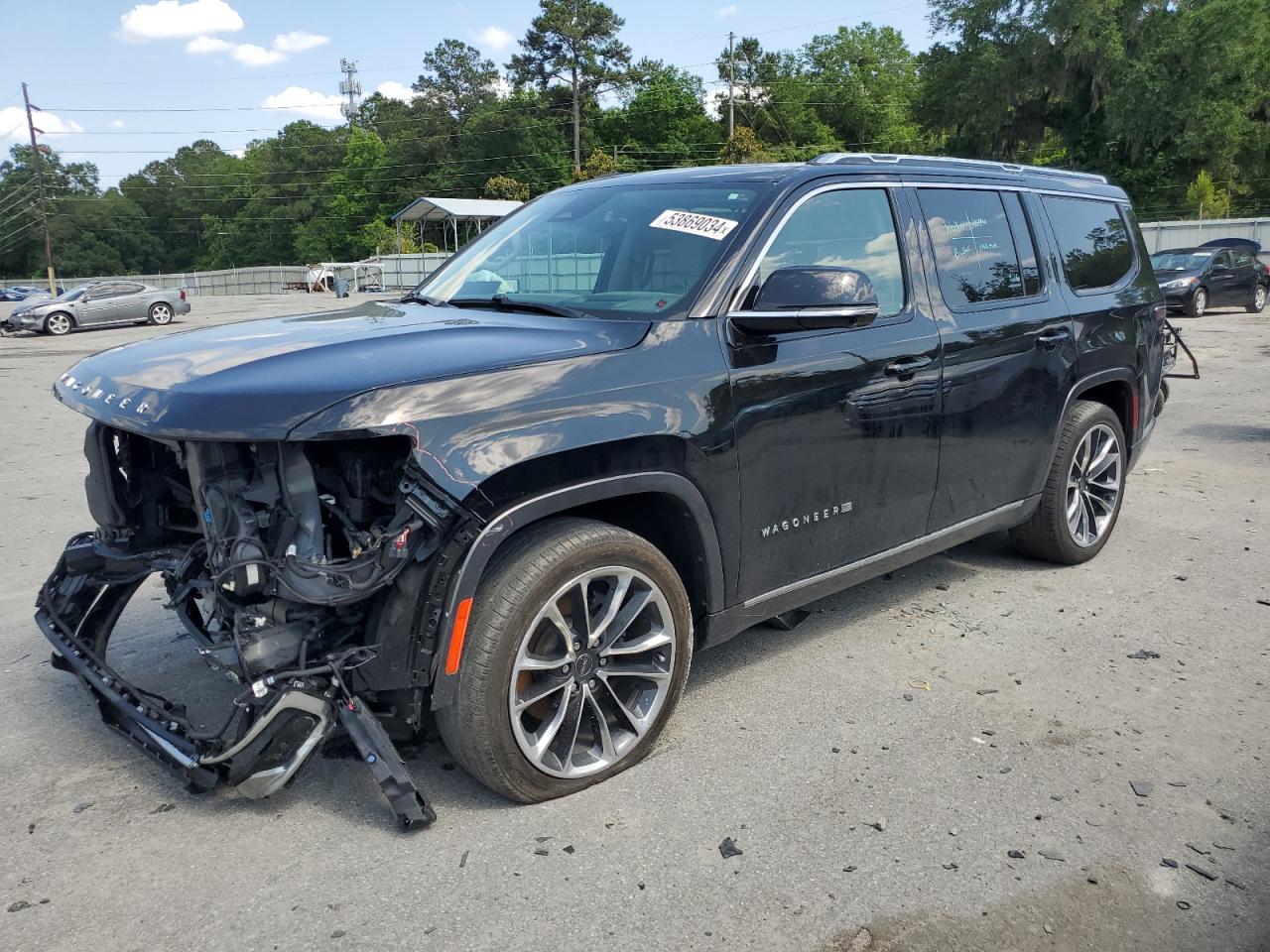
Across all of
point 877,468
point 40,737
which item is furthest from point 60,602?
point 877,468

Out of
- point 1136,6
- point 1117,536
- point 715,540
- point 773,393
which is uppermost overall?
point 1136,6

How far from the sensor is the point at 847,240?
388cm

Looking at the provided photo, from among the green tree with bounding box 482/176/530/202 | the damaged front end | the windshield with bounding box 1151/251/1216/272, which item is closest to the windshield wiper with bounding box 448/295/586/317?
the damaged front end

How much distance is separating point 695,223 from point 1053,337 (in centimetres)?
210

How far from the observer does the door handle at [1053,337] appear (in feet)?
15.4

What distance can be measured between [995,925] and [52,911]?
2.45 m

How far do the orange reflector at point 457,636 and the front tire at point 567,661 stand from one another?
31 mm

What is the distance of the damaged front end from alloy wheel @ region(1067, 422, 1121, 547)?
368 cm

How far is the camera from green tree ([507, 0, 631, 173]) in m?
75.9

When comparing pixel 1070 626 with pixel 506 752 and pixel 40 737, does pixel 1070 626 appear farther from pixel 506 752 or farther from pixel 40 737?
pixel 40 737

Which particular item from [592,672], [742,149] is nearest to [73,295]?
[592,672]

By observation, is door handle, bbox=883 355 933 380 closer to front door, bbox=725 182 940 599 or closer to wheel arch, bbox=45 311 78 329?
front door, bbox=725 182 940 599

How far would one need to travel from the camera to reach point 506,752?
115 inches

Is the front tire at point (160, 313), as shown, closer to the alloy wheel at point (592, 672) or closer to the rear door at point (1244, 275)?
the rear door at point (1244, 275)
